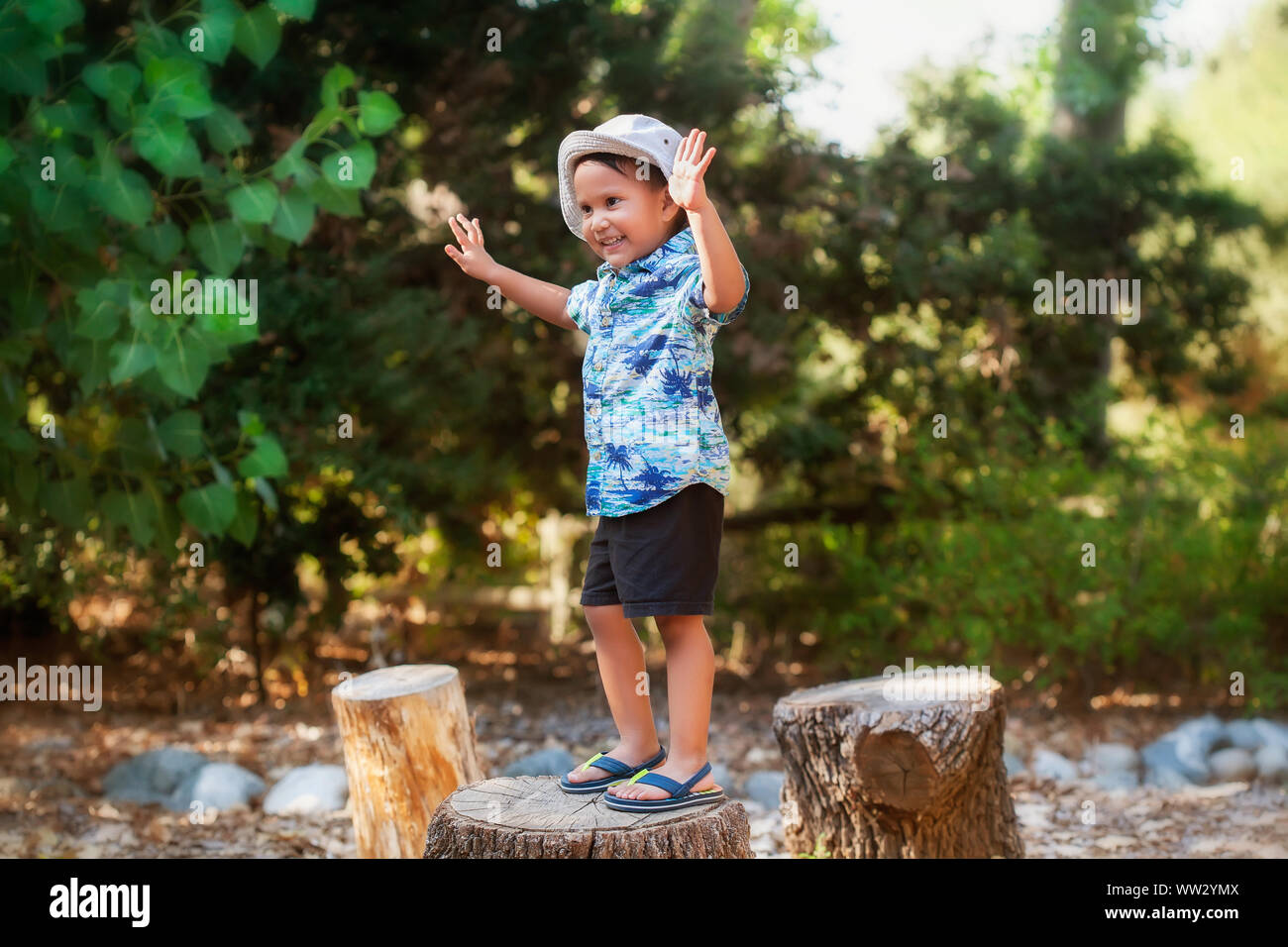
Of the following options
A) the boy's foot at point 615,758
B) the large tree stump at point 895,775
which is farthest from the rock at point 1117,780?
the boy's foot at point 615,758

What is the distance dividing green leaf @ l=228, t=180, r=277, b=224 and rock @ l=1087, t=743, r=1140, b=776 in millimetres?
4387

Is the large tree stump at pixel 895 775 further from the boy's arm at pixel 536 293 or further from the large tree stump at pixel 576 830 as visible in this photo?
the boy's arm at pixel 536 293

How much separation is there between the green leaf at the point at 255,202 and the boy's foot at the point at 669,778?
2.10 m

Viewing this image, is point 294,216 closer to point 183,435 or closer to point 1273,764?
point 183,435

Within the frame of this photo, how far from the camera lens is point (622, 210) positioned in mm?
2717

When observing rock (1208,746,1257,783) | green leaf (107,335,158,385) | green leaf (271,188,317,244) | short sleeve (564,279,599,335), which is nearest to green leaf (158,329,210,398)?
green leaf (107,335,158,385)

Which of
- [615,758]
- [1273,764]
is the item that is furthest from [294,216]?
[1273,764]

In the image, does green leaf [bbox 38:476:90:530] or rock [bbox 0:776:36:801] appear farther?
rock [bbox 0:776:36:801]

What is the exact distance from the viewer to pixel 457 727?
375cm

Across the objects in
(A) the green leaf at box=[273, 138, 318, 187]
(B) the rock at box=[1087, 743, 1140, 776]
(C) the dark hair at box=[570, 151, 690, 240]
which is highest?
(A) the green leaf at box=[273, 138, 318, 187]

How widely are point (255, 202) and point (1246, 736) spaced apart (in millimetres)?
5068

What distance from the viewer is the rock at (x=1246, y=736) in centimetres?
569

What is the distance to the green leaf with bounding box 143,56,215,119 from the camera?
3498 mm

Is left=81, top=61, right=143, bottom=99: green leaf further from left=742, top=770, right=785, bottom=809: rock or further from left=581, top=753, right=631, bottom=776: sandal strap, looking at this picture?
left=742, top=770, right=785, bottom=809: rock
